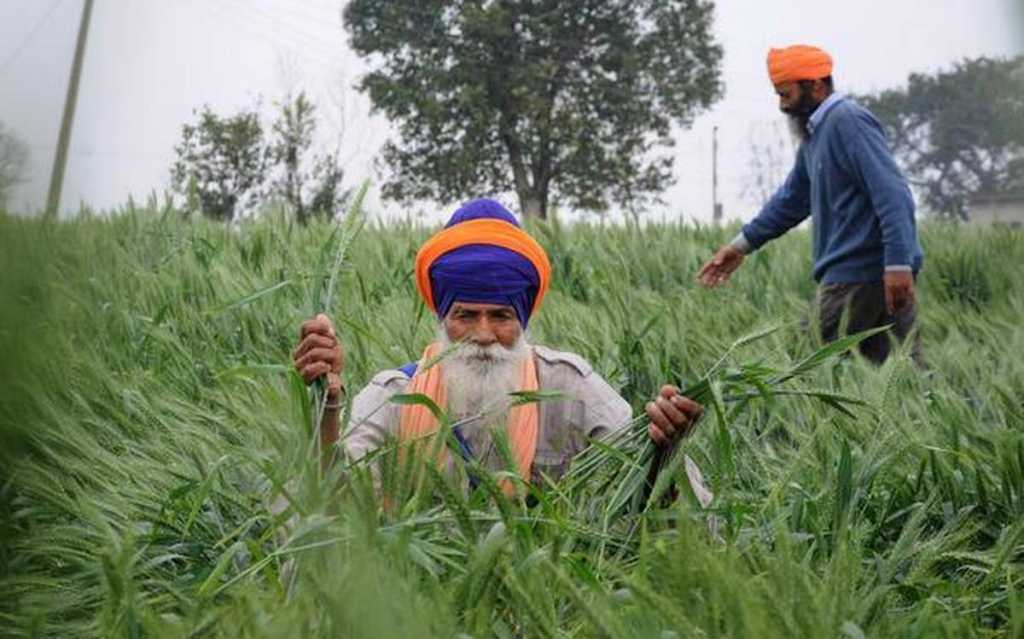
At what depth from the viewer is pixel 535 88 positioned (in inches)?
1164

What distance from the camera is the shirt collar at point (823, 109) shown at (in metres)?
4.38

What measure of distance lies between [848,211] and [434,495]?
9.18ft

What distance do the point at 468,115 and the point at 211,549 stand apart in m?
27.5

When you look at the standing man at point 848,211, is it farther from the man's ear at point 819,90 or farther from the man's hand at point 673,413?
the man's hand at point 673,413

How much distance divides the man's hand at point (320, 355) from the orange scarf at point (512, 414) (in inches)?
5.8

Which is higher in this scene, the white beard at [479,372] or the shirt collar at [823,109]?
the shirt collar at [823,109]

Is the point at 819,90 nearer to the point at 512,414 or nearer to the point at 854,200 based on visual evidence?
the point at 854,200

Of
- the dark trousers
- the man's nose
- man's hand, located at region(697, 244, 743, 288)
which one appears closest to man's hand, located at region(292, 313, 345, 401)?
the man's nose

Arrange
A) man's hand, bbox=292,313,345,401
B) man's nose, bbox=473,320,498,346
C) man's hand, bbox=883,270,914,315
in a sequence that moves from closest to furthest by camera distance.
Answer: man's hand, bbox=292,313,345,401 → man's nose, bbox=473,320,498,346 → man's hand, bbox=883,270,914,315

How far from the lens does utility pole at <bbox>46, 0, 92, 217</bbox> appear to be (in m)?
0.56

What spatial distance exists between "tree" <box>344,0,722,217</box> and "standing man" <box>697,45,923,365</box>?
23912mm

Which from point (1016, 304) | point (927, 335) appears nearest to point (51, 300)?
point (1016, 304)

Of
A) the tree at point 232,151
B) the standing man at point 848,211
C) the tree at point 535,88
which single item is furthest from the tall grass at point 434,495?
the tree at point 535,88

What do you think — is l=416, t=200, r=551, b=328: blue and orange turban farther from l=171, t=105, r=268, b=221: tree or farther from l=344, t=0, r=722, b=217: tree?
l=344, t=0, r=722, b=217: tree
